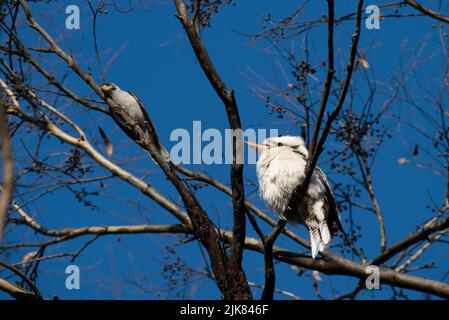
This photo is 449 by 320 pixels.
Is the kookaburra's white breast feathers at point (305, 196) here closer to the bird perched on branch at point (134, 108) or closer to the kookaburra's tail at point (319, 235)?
the kookaburra's tail at point (319, 235)

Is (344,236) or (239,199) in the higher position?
(344,236)

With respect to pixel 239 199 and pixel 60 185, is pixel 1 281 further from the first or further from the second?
pixel 60 185

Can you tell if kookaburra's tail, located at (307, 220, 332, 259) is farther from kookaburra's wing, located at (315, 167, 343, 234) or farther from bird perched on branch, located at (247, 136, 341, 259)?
kookaburra's wing, located at (315, 167, 343, 234)

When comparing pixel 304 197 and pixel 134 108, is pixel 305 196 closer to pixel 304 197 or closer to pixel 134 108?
pixel 304 197

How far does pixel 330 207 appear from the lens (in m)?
4.72

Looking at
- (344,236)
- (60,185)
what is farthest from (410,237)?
(60,185)

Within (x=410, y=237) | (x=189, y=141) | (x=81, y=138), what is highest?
(x=81, y=138)

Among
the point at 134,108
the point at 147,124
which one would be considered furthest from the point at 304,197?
the point at 134,108

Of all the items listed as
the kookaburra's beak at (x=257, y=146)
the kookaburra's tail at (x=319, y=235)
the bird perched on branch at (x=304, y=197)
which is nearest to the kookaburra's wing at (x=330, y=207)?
the bird perched on branch at (x=304, y=197)

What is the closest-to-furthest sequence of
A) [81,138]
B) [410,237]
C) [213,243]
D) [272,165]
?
[213,243] → [272,165] → [410,237] → [81,138]

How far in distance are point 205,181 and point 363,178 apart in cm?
150

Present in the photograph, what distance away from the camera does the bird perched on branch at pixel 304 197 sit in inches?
179

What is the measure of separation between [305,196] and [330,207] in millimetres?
251
